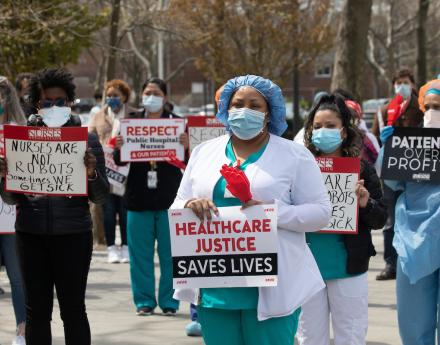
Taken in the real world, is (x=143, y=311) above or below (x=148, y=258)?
below

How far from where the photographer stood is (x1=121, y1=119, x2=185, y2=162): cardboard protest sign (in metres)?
9.31

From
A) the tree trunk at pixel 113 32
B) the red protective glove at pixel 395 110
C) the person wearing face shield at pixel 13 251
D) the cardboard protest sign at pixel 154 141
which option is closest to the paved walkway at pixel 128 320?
the person wearing face shield at pixel 13 251

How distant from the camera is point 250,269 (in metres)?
4.69

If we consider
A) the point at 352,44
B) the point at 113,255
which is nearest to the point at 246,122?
the point at 113,255

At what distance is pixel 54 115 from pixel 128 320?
3213 millimetres

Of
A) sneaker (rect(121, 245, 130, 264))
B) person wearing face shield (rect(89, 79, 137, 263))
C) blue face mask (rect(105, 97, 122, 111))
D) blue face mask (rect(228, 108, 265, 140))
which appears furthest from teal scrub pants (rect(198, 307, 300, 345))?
sneaker (rect(121, 245, 130, 264))

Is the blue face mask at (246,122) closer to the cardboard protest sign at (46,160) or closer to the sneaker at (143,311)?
the cardboard protest sign at (46,160)

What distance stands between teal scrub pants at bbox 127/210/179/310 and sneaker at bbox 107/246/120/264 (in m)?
3.37

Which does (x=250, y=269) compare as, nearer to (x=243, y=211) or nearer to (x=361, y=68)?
(x=243, y=211)

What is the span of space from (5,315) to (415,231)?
4.14 meters

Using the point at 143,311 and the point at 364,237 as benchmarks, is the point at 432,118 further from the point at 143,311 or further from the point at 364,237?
the point at 143,311

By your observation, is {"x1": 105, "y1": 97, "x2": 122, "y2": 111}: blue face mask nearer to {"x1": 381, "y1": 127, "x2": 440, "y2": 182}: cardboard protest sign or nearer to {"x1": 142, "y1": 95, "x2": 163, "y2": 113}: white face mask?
{"x1": 142, "y1": 95, "x2": 163, "y2": 113}: white face mask

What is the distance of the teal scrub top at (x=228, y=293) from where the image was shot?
4676mm

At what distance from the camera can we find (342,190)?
20.4ft
